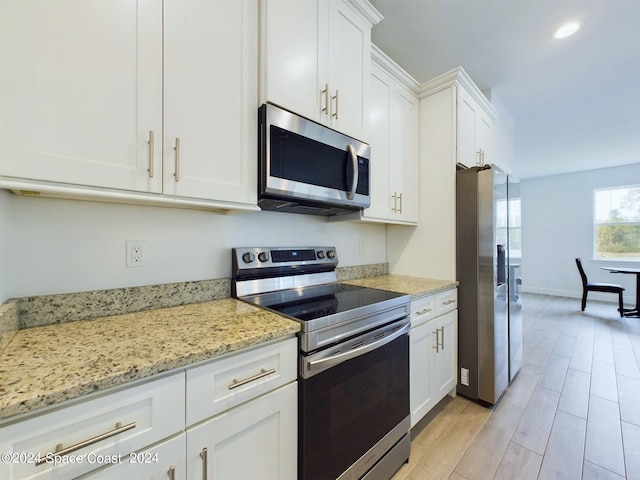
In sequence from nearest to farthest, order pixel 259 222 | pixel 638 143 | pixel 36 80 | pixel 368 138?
pixel 36 80
pixel 259 222
pixel 368 138
pixel 638 143

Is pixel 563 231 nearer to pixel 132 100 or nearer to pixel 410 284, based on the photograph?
pixel 410 284

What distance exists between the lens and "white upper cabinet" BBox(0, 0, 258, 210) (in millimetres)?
774

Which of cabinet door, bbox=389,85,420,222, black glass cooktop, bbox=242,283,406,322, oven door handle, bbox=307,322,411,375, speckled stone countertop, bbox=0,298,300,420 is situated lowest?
oven door handle, bbox=307,322,411,375

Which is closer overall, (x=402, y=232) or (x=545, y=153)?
(x=402, y=232)

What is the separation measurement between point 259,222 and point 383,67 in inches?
58.2

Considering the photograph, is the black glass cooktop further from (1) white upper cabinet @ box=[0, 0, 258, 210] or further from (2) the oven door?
(1) white upper cabinet @ box=[0, 0, 258, 210]

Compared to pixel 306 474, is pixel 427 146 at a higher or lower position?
higher

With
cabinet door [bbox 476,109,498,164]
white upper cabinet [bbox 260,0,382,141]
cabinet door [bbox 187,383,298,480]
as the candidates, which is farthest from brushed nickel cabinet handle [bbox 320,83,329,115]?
cabinet door [bbox 476,109,498,164]

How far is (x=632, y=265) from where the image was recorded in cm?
523

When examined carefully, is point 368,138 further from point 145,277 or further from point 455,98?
point 145,277

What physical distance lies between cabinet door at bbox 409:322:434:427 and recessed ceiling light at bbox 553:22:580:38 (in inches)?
91.8

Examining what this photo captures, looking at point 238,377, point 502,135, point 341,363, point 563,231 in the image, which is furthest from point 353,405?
point 563,231

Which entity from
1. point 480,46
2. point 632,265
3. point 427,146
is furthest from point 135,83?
point 632,265

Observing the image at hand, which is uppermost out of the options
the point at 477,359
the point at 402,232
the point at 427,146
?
the point at 427,146
